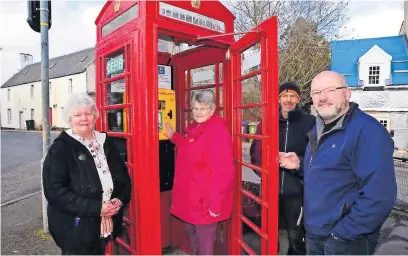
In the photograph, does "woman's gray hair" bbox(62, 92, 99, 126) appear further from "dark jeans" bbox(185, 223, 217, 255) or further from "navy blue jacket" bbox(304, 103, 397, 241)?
"navy blue jacket" bbox(304, 103, 397, 241)

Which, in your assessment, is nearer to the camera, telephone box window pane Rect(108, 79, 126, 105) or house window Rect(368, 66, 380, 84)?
telephone box window pane Rect(108, 79, 126, 105)

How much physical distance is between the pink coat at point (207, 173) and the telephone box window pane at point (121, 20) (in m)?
1.14

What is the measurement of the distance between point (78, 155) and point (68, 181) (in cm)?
19

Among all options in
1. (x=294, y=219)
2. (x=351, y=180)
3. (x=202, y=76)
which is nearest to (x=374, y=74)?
(x=202, y=76)

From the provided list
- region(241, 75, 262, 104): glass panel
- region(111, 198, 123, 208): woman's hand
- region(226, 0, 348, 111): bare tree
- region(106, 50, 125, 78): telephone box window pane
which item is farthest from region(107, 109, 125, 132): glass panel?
region(226, 0, 348, 111): bare tree

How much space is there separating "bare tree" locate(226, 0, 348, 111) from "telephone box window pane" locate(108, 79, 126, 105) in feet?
19.0

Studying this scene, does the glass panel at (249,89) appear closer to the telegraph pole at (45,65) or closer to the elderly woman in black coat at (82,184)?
the elderly woman in black coat at (82,184)

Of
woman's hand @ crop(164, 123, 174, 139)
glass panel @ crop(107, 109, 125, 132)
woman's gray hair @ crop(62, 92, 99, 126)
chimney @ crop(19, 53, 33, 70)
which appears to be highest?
chimney @ crop(19, 53, 33, 70)

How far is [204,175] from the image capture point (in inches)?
102

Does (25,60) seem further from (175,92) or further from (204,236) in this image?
(204,236)

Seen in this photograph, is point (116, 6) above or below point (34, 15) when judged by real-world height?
below

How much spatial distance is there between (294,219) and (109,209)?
1813 millimetres

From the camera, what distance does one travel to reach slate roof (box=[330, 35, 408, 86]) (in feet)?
56.6

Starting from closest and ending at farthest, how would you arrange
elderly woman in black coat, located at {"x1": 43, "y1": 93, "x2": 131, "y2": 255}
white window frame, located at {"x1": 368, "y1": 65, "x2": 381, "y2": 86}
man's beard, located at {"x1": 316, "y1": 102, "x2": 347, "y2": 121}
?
man's beard, located at {"x1": 316, "y1": 102, "x2": 347, "y2": 121}
elderly woman in black coat, located at {"x1": 43, "y1": 93, "x2": 131, "y2": 255}
white window frame, located at {"x1": 368, "y1": 65, "x2": 381, "y2": 86}
